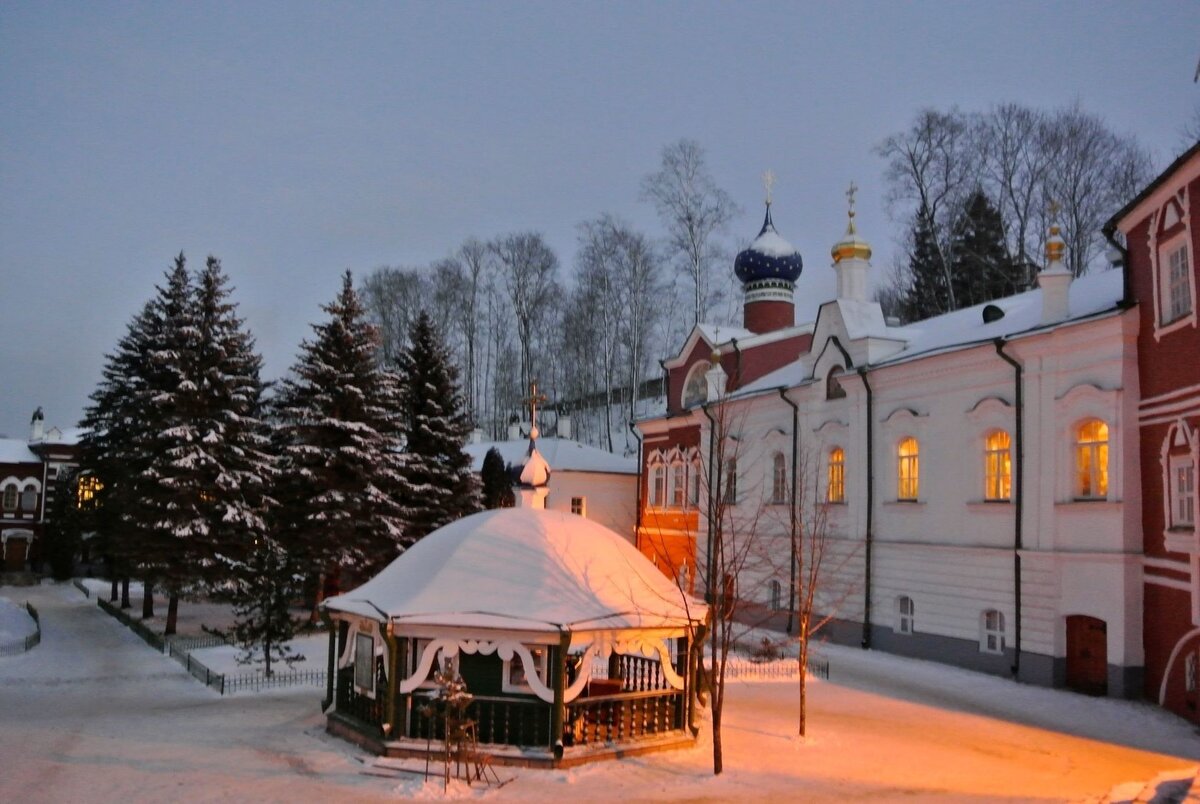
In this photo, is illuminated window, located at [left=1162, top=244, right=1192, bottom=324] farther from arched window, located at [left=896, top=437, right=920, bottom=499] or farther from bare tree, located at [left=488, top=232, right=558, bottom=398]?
bare tree, located at [left=488, top=232, right=558, bottom=398]

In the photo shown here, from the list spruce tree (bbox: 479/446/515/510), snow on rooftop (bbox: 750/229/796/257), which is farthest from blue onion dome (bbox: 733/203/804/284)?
spruce tree (bbox: 479/446/515/510)

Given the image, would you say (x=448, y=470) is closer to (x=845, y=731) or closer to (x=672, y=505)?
(x=672, y=505)

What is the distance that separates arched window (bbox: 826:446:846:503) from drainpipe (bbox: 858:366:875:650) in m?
1.19

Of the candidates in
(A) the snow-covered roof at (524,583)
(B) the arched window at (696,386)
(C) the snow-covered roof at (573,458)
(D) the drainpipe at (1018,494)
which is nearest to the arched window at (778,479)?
(B) the arched window at (696,386)

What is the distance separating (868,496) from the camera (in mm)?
23531

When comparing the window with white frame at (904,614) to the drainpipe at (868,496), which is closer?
the window with white frame at (904,614)

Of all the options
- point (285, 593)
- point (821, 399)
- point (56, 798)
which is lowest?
point (56, 798)

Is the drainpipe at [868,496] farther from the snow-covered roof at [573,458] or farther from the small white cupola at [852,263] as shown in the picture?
the snow-covered roof at [573,458]

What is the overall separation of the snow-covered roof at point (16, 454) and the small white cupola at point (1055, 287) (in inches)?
1914

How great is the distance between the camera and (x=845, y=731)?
47.2ft

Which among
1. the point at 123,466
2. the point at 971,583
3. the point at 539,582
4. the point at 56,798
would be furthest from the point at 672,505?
the point at 56,798

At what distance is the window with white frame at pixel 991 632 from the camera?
19266 mm

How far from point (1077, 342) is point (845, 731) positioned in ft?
27.8

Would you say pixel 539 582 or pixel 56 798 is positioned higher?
pixel 539 582
